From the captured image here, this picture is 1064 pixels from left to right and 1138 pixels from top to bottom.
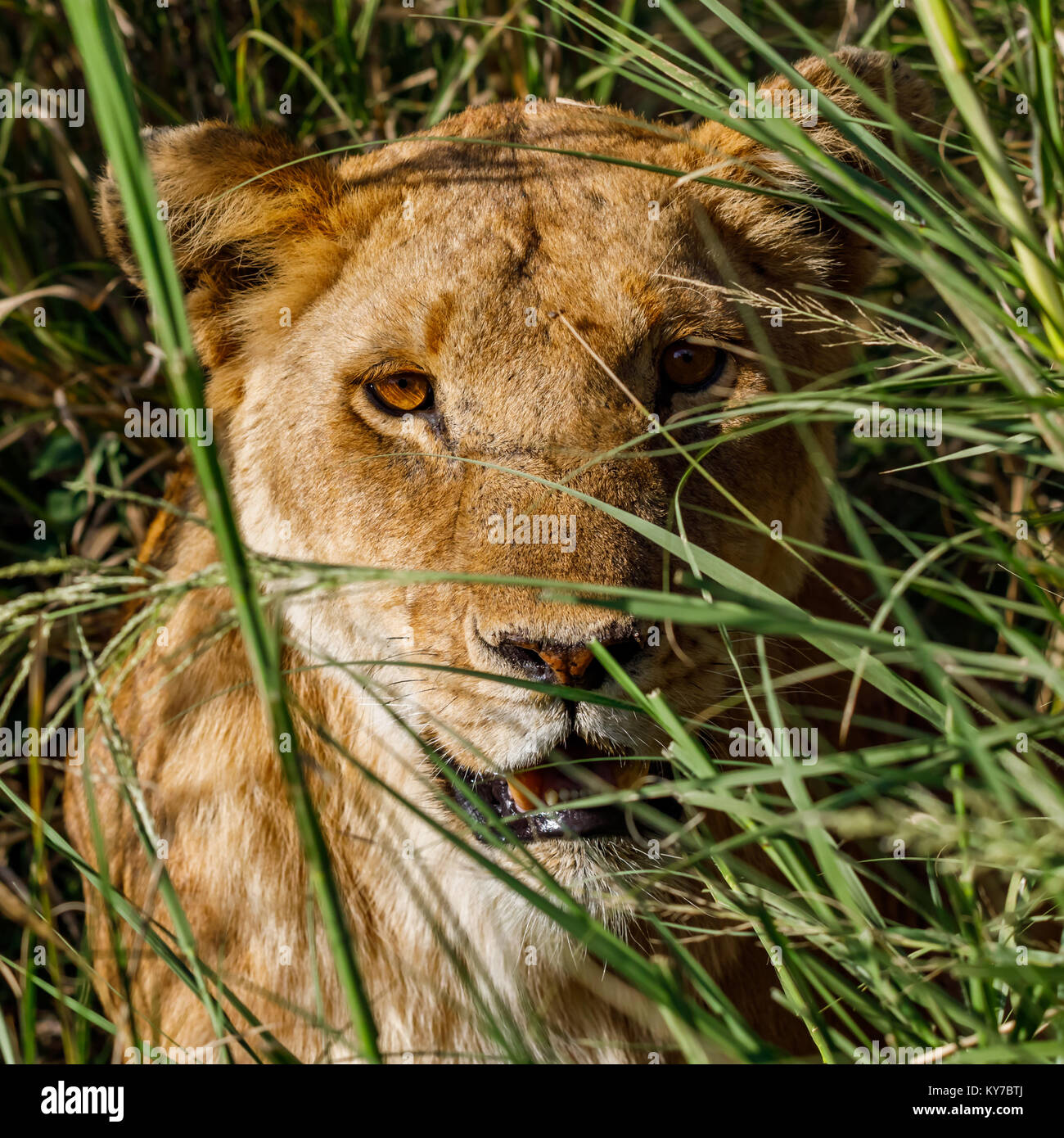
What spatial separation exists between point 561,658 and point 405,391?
0.79 meters

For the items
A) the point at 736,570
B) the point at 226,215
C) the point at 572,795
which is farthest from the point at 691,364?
the point at 226,215

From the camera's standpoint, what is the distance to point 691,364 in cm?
249

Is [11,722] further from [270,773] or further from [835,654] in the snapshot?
[835,654]

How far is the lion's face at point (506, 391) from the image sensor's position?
212cm

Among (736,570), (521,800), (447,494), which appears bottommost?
(521,800)

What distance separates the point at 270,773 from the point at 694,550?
1173 millimetres

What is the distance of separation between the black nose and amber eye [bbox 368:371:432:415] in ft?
2.17

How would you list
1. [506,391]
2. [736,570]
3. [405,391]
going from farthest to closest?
[405,391], [506,391], [736,570]

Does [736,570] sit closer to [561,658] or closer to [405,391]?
[561,658]

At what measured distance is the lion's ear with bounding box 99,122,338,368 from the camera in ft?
8.40

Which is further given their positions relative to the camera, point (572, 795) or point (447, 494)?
A: point (447, 494)

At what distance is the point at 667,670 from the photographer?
219cm

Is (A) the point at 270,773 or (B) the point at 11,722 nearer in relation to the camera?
(A) the point at 270,773
